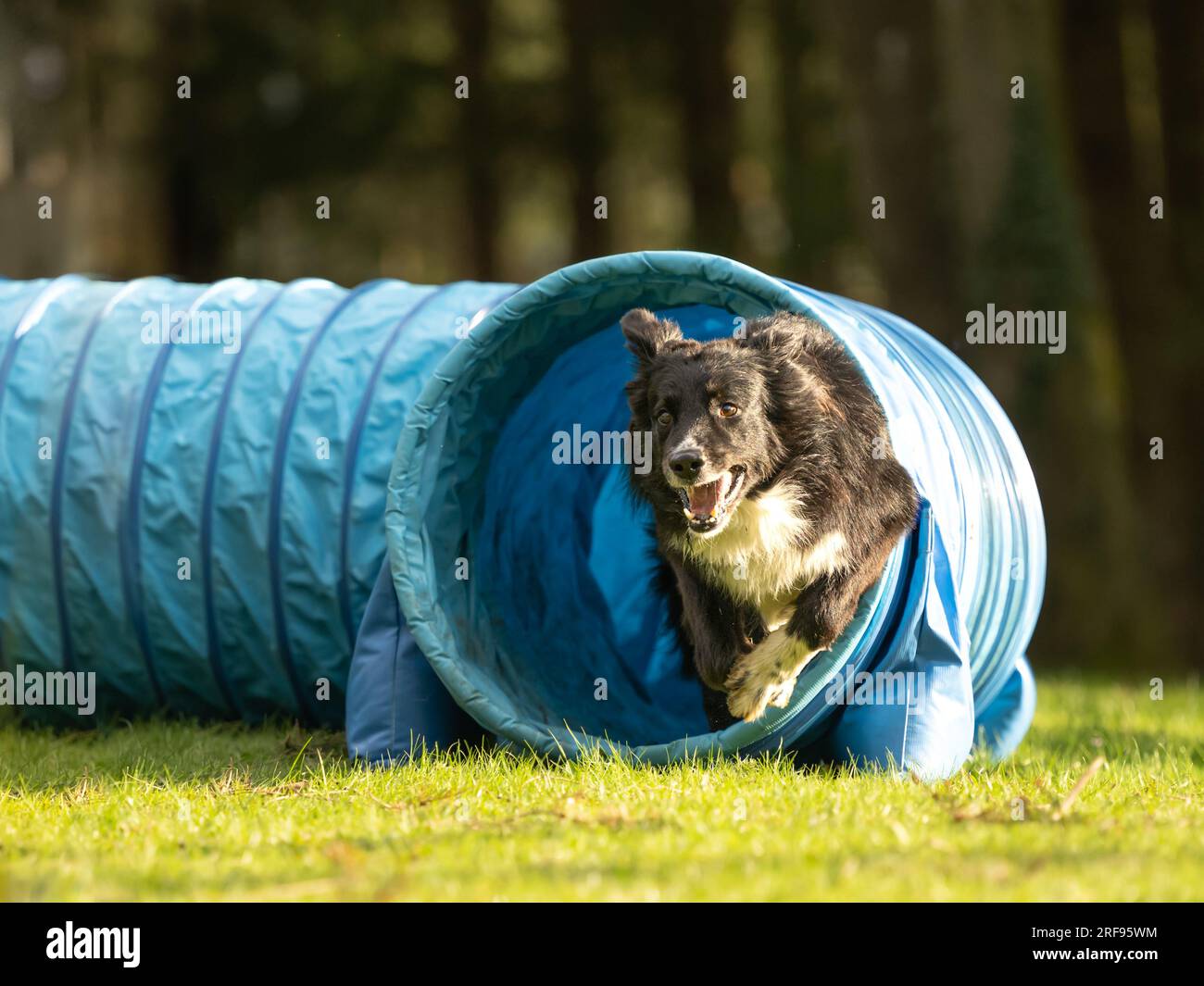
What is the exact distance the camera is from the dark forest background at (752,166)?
1095 centimetres

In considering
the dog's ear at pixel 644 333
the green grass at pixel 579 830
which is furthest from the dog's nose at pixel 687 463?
the green grass at pixel 579 830

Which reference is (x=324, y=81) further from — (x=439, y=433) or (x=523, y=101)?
(x=439, y=433)

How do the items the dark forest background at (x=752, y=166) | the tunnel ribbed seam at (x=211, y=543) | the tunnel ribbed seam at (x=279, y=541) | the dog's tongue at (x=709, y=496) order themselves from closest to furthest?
A: the dog's tongue at (x=709, y=496)
the tunnel ribbed seam at (x=279, y=541)
the tunnel ribbed seam at (x=211, y=543)
the dark forest background at (x=752, y=166)

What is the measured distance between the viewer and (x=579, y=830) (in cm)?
380

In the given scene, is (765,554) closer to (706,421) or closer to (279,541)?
(706,421)

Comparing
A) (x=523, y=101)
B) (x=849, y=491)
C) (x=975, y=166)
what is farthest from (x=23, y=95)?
(x=849, y=491)

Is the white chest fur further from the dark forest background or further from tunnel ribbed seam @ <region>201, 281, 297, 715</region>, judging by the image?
the dark forest background

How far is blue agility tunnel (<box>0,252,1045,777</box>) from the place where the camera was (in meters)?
5.38

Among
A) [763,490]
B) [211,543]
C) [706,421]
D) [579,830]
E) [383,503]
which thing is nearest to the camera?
[579,830]

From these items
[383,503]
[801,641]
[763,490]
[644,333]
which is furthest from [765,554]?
[383,503]

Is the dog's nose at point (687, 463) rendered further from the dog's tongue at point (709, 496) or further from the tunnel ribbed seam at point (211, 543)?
the tunnel ribbed seam at point (211, 543)

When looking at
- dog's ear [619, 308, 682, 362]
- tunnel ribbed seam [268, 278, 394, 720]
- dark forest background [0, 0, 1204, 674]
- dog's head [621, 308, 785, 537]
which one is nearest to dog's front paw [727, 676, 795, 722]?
dog's head [621, 308, 785, 537]

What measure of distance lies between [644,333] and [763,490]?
2.25 feet

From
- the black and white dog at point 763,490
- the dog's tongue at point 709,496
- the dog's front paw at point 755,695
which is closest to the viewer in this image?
the dog's front paw at point 755,695
